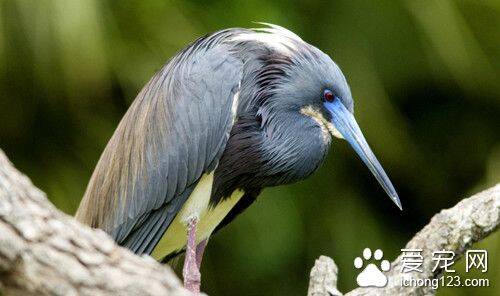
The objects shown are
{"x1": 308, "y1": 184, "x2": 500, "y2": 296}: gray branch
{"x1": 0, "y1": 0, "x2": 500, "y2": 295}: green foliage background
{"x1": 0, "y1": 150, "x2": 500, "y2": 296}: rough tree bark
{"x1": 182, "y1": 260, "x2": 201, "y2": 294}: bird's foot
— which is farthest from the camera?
{"x1": 0, "y1": 0, "x2": 500, "y2": 295}: green foliage background

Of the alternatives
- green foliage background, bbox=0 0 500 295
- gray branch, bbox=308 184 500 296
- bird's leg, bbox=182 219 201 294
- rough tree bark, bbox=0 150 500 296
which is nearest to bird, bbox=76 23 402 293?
bird's leg, bbox=182 219 201 294

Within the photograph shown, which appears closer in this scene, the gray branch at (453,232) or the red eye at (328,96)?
the gray branch at (453,232)

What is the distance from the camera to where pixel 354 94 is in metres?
4.65

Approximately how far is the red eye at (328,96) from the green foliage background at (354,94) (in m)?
1.22

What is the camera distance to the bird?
10.5 feet

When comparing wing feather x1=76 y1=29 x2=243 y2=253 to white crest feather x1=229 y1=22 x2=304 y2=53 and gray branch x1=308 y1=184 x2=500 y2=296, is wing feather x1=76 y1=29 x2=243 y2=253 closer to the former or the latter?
white crest feather x1=229 y1=22 x2=304 y2=53

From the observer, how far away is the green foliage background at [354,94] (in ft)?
14.2

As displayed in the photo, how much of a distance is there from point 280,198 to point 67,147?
Result: 103 centimetres

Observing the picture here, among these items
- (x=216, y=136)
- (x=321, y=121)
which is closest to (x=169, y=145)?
(x=216, y=136)

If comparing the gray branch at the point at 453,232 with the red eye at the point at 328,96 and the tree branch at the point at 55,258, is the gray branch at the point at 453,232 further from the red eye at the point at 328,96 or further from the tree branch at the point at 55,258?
the tree branch at the point at 55,258

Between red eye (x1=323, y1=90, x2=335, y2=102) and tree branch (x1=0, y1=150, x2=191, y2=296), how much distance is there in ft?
5.29

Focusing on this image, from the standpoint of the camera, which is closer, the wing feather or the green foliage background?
the wing feather

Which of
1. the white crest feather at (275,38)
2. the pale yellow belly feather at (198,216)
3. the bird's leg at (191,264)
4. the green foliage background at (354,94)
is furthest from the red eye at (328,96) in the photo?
the green foliage background at (354,94)

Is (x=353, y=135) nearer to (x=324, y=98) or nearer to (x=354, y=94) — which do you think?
(x=324, y=98)
